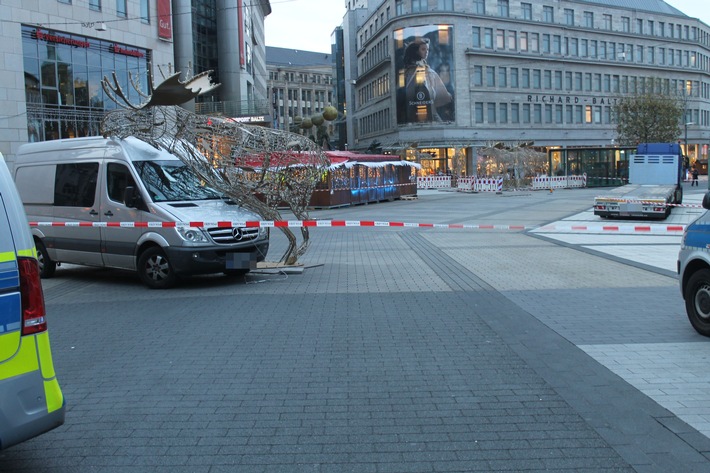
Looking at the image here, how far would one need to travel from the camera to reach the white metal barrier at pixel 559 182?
5075 centimetres

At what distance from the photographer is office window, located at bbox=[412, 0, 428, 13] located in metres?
67.3

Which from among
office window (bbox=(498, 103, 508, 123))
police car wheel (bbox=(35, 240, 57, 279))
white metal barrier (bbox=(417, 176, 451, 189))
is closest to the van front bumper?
police car wheel (bbox=(35, 240, 57, 279))

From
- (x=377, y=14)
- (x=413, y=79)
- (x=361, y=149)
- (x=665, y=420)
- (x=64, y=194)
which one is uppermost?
(x=377, y=14)

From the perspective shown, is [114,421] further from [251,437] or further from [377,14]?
[377,14]

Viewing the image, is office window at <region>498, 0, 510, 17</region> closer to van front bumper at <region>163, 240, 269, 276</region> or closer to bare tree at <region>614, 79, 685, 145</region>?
bare tree at <region>614, 79, 685, 145</region>

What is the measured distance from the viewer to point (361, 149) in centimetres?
8819

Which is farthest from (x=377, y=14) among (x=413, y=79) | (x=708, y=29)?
(x=708, y=29)

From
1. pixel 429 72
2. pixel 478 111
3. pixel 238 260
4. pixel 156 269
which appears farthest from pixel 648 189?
pixel 478 111

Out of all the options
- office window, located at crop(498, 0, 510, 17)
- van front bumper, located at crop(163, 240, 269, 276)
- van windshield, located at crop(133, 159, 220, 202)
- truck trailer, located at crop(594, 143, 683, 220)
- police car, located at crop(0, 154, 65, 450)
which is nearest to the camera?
police car, located at crop(0, 154, 65, 450)

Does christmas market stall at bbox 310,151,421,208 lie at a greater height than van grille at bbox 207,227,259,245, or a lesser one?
greater

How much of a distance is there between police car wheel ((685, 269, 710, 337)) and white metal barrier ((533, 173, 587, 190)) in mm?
44834

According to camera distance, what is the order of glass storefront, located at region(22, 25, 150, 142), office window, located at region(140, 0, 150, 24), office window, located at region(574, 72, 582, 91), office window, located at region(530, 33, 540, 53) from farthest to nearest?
office window, located at region(574, 72, 582, 91)
office window, located at region(530, 33, 540, 53)
office window, located at region(140, 0, 150, 24)
glass storefront, located at region(22, 25, 150, 142)

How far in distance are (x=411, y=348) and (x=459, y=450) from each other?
2.48 meters

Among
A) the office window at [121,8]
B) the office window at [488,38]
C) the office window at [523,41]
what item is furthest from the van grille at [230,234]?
the office window at [523,41]
